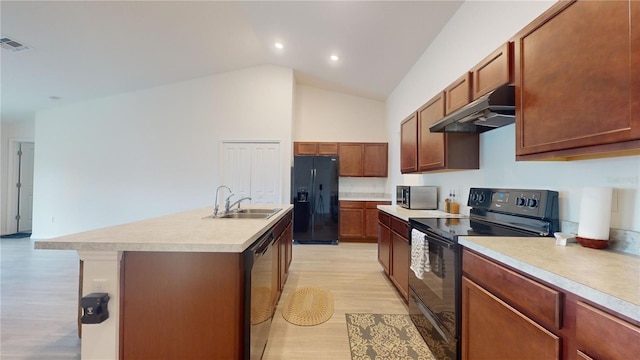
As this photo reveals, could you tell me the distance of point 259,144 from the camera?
4.84m

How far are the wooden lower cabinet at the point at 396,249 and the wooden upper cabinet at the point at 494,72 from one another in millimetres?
1247

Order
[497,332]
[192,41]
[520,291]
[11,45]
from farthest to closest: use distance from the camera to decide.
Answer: [192,41]
[11,45]
[497,332]
[520,291]

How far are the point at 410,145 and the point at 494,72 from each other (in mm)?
1409

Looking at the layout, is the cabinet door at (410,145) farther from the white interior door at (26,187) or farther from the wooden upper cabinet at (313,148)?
the white interior door at (26,187)

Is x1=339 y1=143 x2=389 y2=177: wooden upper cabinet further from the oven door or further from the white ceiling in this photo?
the oven door

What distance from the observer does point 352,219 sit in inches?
196

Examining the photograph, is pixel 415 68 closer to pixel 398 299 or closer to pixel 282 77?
pixel 282 77

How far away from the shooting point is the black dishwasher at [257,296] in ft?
4.23

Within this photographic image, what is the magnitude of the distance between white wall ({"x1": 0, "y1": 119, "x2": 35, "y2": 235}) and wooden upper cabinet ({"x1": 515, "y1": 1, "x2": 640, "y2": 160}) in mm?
8672

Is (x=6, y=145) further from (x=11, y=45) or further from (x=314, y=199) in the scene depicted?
(x=314, y=199)

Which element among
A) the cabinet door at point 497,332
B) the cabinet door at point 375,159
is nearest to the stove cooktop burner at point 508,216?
the cabinet door at point 497,332

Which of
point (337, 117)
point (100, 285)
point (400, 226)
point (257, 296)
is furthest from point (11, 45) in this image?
point (400, 226)

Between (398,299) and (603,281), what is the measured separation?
202 centimetres

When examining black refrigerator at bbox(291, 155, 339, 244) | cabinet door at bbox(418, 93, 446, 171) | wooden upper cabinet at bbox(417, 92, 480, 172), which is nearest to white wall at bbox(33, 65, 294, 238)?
black refrigerator at bbox(291, 155, 339, 244)
